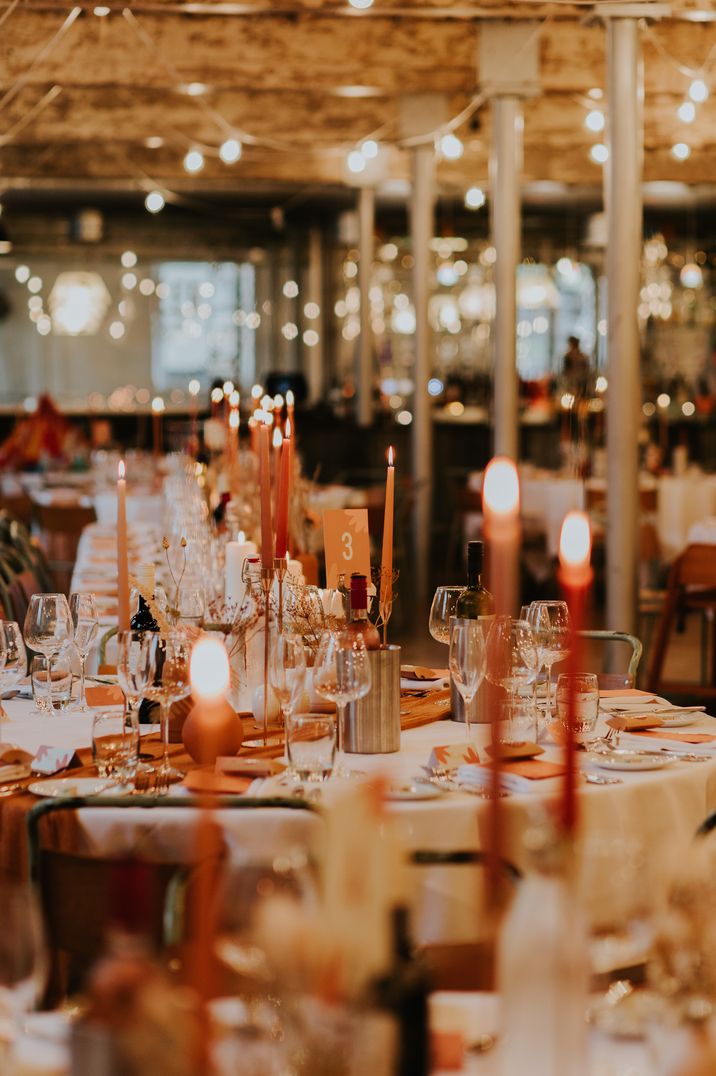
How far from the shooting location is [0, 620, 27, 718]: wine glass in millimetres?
2730

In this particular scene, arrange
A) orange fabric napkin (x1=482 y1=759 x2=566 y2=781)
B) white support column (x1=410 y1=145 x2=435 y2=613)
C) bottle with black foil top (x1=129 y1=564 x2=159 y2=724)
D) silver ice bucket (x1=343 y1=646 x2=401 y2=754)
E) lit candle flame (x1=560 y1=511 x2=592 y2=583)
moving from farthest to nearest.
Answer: white support column (x1=410 y1=145 x2=435 y2=613) → bottle with black foil top (x1=129 y1=564 x2=159 y2=724) → silver ice bucket (x1=343 y1=646 x2=401 y2=754) → orange fabric napkin (x1=482 y1=759 x2=566 y2=781) → lit candle flame (x1=560 y1=511 x2=592 y2=583)

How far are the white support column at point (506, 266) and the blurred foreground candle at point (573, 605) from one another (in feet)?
25.8

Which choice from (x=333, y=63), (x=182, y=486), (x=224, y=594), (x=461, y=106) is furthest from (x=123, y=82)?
(x=224, y=594)

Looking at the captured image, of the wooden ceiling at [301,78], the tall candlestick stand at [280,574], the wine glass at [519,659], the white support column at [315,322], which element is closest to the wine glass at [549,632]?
the wine glass at [519,659]

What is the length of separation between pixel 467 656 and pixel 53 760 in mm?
700

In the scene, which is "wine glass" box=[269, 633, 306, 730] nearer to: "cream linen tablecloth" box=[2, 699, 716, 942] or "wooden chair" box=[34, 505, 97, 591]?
"cream linen tablecloth" box=[2, 699, 716, 942]

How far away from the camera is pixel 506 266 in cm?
929

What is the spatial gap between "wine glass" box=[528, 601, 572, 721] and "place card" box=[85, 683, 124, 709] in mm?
814

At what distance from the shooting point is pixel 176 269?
728 inches

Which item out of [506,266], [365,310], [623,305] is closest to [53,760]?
[623,305]

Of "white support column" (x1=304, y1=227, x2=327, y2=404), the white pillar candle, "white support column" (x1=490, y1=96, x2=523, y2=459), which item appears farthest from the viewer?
"white support column" (x1=304, y1=227, x2=327, y2=404)

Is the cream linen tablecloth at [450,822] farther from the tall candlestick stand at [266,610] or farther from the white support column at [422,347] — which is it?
the white support column at [422,347]

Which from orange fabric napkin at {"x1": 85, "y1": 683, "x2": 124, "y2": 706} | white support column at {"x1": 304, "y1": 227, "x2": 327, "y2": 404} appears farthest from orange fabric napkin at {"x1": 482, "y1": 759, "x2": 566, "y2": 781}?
white support column at {"x1": 304, "y1": 227, "x2": 327, "y2": 404}

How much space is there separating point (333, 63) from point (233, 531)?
20.3 feet
